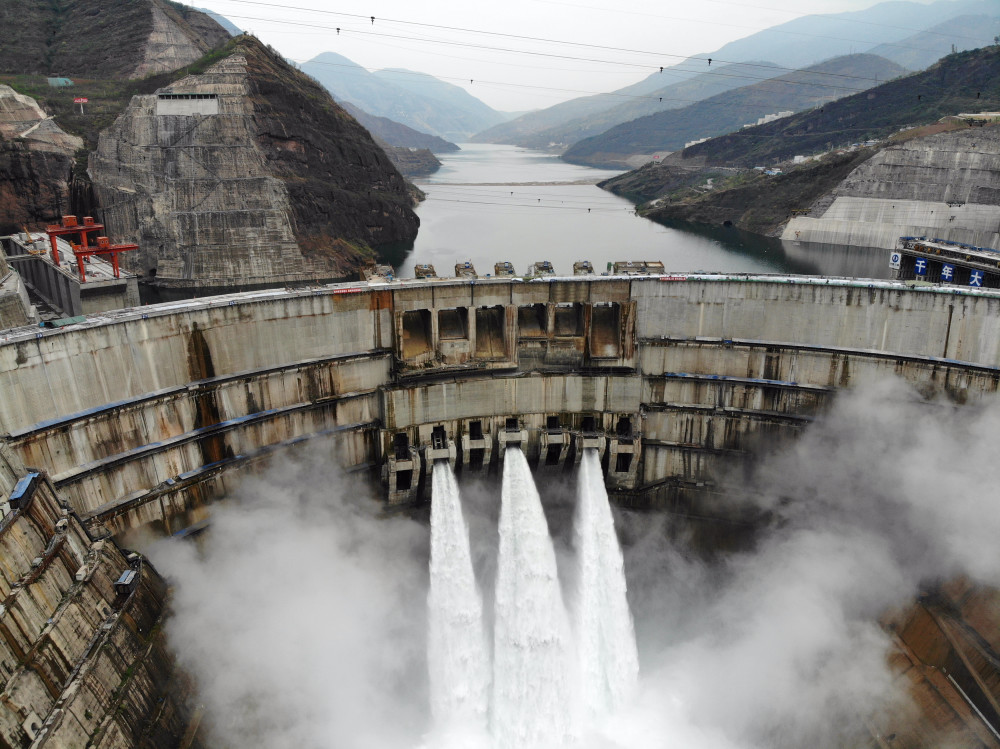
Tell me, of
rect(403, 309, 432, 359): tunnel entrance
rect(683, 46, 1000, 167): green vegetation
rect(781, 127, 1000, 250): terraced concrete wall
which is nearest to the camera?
rect(403, 309, 432, 359): tunnel entrance

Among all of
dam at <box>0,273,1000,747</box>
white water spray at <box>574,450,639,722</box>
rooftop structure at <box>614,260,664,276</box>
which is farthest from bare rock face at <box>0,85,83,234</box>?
white water spray at <box>574,450,639,722</box>

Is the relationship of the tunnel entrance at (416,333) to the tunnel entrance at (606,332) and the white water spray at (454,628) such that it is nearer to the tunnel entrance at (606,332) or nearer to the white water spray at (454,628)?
the white water spray at (454,628)

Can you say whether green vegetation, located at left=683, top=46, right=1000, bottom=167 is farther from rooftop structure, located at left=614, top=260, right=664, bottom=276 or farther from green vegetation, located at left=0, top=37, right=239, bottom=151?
green vegetation, located at left=0, top=37, right=239, bottom=151

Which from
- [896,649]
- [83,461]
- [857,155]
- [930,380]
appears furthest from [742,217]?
[83,461]

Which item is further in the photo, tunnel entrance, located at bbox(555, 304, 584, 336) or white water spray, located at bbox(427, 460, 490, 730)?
tunnel entrance, located at bbox(555, 304, 584, 336)

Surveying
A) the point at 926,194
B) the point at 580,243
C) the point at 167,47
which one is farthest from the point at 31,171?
the point at 926,194

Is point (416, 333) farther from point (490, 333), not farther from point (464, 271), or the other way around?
point (464, 271)
